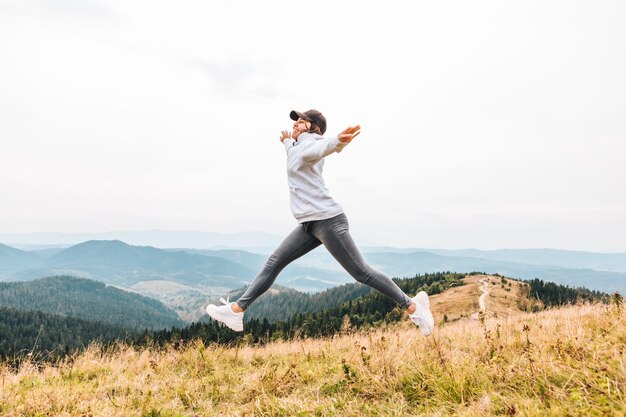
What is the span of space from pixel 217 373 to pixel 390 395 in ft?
7.58

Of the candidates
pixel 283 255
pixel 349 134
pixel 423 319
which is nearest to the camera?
pixel 349 134

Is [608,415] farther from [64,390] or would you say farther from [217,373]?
[64,390]

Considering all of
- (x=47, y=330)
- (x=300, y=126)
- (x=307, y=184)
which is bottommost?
(x=47, y=330)

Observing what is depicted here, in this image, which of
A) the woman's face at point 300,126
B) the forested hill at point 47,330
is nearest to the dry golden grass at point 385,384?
the woman's face at point 300,126

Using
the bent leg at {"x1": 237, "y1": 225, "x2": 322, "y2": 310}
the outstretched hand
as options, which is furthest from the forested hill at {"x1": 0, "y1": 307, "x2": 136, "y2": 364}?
the outstretched hand

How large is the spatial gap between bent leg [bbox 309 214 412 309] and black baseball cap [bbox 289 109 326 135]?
4.70 feet

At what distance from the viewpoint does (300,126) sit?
5520 mm

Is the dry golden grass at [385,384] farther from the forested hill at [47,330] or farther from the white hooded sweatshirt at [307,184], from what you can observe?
the forested hill at [47,330]

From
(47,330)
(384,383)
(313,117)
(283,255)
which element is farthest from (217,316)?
(47,330)

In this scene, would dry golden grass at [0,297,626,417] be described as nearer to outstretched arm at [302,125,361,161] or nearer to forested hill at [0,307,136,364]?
outstretched arm at [302,125,361,161]

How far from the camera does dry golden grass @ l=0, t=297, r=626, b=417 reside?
2787 millimetres

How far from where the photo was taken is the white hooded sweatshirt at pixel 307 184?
16.5ft

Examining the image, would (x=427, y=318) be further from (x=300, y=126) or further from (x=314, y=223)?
(x=300, y=126)

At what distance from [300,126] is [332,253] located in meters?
1.92
